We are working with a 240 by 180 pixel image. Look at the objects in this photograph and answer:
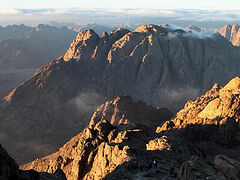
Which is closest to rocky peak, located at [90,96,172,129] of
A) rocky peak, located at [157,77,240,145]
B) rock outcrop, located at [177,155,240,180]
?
rocky peak, located at [157,77,240,145]

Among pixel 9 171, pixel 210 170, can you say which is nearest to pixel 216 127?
pixel 210 170

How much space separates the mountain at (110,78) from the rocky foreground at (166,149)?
47183 mm

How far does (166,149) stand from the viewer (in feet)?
149

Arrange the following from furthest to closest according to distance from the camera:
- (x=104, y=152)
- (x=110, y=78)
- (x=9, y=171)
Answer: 1. (x=110, y=78)
2. (x=104, y=152)
3. (x=9, y=171)

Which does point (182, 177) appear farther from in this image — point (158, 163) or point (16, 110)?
point (16, 110)

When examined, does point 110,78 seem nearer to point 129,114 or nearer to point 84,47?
point 84,47

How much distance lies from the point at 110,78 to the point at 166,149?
130 meters

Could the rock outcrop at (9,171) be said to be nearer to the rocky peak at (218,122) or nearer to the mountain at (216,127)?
the mountain at (216,127)

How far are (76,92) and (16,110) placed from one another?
35258 mm

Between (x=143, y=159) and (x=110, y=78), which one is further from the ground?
(x=143, y=159)

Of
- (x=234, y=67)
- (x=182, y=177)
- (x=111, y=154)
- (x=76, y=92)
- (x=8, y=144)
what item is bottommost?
(x=8, y=144)

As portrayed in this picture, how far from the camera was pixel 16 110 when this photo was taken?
146 m

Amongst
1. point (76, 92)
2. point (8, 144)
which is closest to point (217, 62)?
point (76, 92)

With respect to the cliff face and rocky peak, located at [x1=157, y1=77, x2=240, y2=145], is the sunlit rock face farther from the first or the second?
rocky peak, located at [x1=157, y1=77, x2=240, y2=145]
